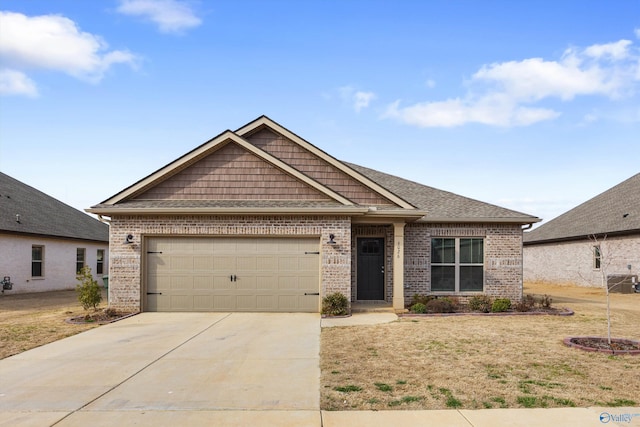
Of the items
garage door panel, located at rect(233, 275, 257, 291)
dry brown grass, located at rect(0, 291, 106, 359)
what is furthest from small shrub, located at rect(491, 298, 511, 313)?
dry brown grass, located at rect(0, 291, 106, 359)

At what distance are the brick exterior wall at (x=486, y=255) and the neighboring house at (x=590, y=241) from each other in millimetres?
8920

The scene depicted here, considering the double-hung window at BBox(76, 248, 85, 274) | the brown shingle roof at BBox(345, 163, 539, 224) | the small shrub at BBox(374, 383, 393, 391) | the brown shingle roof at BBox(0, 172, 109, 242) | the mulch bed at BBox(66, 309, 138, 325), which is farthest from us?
the double-hung window at BBox(76, 248, 85, 274)

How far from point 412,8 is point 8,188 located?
23.2 m

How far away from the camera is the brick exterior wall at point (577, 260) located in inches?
1005

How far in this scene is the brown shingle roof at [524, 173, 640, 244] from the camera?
26.4 meters

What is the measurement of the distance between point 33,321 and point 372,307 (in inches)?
394

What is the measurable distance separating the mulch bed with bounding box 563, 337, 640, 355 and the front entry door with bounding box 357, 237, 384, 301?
7502 mm

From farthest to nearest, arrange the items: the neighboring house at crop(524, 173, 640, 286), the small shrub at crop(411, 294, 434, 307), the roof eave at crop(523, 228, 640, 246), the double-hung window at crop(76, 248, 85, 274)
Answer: the double-hung window at crop(76, 248, 85, 274), the neighboring house at crop(524, 173, 640, 286), the roof eave at crop(523, 228, 640, 246), the small shrub at crop(411, 294, 434, 307)

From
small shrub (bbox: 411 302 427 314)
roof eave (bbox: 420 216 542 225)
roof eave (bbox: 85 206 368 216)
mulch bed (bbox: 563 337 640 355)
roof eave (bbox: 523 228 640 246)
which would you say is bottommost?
small shrub (bbox: 411 302 427 314)

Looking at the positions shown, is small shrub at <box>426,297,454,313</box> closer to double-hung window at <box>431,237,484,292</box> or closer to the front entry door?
double-hung window at <box>431,237,484,292</box>

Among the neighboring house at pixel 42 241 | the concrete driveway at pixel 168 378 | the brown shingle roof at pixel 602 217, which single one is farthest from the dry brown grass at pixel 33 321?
the brown shingle roof at pixel 602 217

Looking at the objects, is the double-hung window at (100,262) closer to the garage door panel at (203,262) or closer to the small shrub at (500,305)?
the garage door panel at (203,262)

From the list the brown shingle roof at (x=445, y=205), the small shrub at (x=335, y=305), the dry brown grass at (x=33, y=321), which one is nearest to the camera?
the dry brown grass at (x=33, y=321)

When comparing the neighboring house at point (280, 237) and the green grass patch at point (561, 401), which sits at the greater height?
the neighboring house at point (280, 237)
